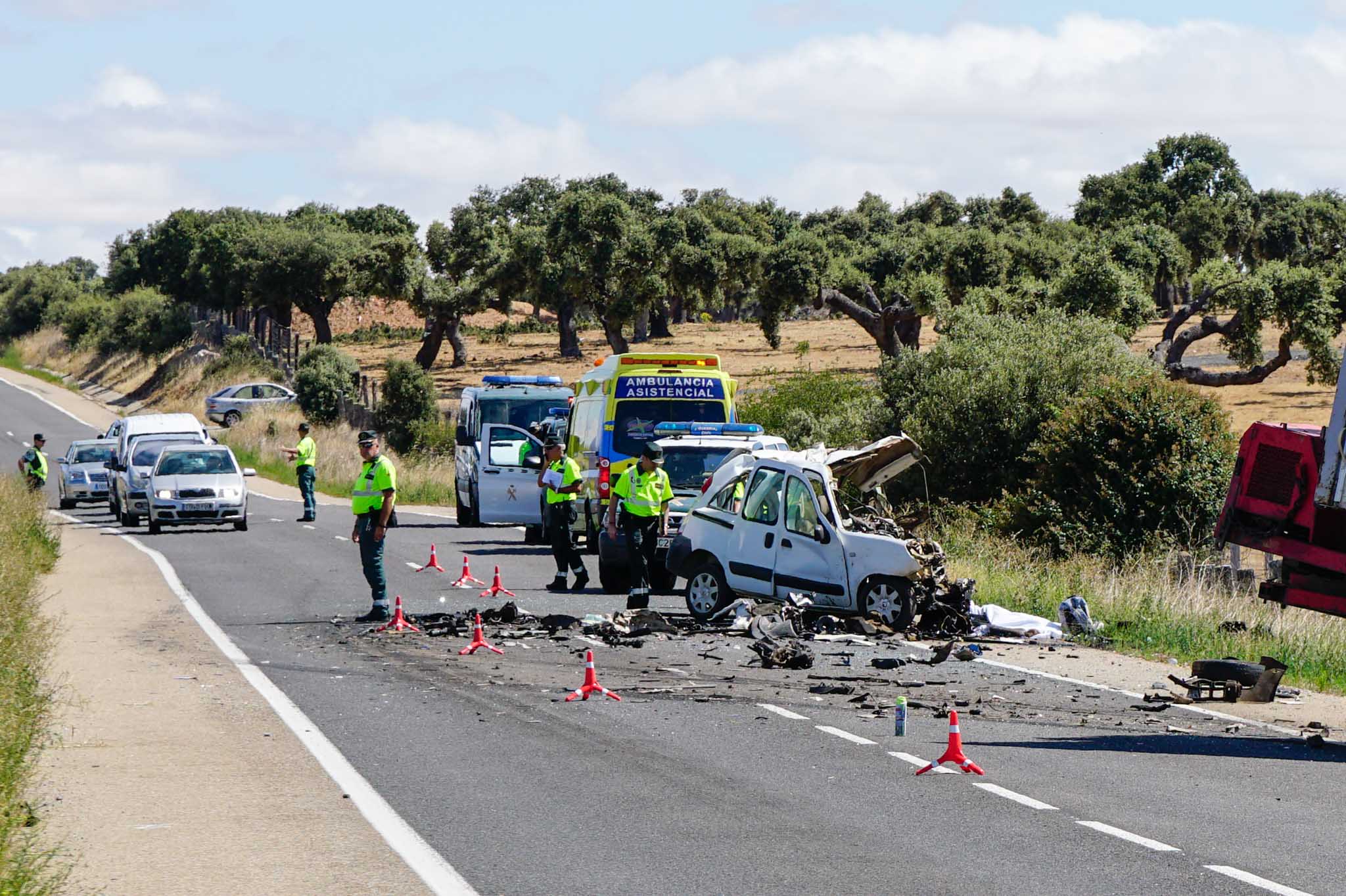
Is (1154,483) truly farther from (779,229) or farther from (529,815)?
(779,229)

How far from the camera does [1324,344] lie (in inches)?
1770

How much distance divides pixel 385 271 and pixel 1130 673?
57495 millimetres

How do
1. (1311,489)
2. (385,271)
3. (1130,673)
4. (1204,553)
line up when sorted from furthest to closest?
(385,271) < (1204,553) < (1130,673) < (1311,489)

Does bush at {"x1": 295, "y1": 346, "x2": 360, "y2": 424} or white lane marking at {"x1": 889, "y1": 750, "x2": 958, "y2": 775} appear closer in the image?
white lane marking at {"x1": 889, "y1": 750, "x2": 958, "y2": 775}

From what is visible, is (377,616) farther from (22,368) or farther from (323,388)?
(22,368)

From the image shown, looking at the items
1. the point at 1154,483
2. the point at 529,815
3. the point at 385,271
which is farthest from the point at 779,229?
the point at 529,815

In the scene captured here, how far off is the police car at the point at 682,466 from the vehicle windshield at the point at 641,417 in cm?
34

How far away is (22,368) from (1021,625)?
88108 millimetres

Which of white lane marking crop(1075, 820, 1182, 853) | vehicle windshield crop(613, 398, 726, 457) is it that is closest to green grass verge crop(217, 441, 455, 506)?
vehicle windshield crop(613, 398, 726, 457)

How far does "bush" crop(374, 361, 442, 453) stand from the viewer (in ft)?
164

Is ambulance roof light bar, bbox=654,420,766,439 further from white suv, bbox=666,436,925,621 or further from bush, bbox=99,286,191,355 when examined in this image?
bush, bbox=99,286,191,355

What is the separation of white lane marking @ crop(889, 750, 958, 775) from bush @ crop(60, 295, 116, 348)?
8427cm

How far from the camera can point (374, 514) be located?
15773mm

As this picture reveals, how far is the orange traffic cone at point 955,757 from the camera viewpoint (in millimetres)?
9188
